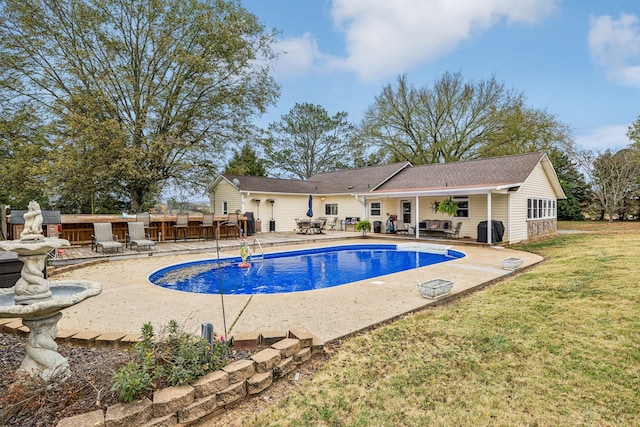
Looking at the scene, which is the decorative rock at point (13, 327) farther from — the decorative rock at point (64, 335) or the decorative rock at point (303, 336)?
the decorative rock at point (303, 336)

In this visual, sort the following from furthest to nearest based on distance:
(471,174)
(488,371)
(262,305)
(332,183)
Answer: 1. (332,183)
2. (471,174)
3. (262,305)
4. (488,371)

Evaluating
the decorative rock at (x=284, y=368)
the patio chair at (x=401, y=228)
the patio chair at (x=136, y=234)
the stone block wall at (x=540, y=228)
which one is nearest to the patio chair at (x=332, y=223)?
the patio chair at (x=401, y=228)

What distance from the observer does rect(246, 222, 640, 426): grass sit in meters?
2.44

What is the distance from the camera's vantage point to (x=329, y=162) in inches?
1384

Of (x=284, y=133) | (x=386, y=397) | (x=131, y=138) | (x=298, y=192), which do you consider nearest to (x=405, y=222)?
(x=298, y=192)

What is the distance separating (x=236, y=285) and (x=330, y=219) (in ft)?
45.5

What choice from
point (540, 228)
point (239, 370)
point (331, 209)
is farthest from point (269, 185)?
point (239, 370)

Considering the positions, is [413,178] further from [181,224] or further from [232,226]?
[181,224]

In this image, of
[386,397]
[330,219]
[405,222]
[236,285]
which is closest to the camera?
[386,397]

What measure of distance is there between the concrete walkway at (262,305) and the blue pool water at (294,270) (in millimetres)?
1020

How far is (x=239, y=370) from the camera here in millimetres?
2758

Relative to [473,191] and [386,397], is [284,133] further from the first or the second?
[386,397]

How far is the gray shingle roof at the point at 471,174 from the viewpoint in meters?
14.6

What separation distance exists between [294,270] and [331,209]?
12.2 metres
